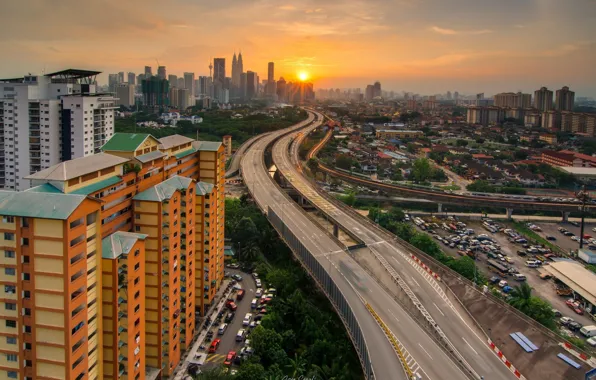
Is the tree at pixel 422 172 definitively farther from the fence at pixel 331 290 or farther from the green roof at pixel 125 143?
the green roof at pixel 125 143

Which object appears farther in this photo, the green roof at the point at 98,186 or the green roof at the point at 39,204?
the green roof at the point at 98,186

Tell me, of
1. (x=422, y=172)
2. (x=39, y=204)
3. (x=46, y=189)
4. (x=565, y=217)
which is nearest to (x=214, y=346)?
(x=46, y=189)

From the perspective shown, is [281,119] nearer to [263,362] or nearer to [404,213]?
[404,213]

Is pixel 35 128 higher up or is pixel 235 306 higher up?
pixel 35 128

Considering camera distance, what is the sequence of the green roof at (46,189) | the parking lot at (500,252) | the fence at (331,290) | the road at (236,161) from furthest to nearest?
the road at (236,161) → the parking lot at (500,252) → the fence at (331,290) → the green roof at (46,189)

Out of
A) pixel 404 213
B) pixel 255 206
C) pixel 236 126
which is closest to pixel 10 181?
pixel 255 206

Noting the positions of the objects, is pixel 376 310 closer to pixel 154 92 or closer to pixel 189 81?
pixel 154 92

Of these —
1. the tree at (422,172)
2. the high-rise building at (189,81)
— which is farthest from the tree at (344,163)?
the high-rise building at (189,81)
